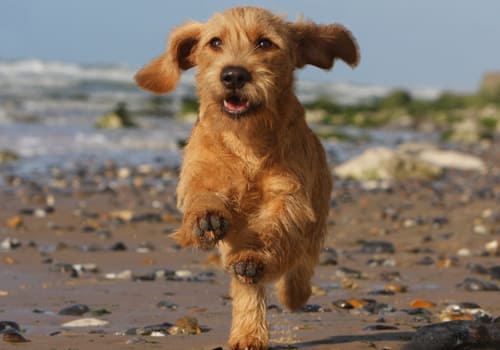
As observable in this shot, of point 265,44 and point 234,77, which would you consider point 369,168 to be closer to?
point 265,44

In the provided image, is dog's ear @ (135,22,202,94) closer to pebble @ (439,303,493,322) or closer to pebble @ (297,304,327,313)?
pebble @ (297,304,327,313)

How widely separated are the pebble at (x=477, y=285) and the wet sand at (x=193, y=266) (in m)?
0.05

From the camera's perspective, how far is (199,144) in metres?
5.12

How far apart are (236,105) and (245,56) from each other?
260mm

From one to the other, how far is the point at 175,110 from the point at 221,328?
3329 cm

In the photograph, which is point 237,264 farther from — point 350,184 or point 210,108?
point 350,184

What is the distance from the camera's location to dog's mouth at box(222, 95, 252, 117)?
483cm

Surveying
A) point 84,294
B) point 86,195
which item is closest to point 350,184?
point 86,195

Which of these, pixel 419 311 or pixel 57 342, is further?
pixel 419 311

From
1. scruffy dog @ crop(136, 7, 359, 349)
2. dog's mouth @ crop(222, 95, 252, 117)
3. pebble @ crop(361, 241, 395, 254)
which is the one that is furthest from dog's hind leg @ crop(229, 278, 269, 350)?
pebble @ crop(361, 241, 395, 254)

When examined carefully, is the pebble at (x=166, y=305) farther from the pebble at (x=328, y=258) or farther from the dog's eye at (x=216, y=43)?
the pebble at (x=328, y=258)

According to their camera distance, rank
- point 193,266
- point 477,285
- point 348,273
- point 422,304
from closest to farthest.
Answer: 1. point 422,304
2. point 477,285
3. point 348,273
4. point 193,266

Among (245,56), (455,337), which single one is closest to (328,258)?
(455,337)

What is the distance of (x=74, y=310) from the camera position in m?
6.17
